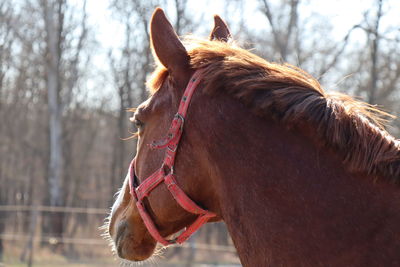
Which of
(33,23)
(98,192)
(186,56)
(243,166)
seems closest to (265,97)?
(243,166)

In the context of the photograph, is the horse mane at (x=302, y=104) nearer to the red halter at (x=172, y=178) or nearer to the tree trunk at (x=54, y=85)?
the red halter at (x=172, y=178)

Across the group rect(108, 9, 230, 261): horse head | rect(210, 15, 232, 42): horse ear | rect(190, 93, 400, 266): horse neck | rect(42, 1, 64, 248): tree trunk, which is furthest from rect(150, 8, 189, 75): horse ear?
rect(42, 1, 64, 248): tree trunk

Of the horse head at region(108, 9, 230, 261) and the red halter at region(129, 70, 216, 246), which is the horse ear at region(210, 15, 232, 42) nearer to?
the horse head at region(108, 9, 230, 261)

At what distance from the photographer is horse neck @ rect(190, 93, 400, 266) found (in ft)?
5.95

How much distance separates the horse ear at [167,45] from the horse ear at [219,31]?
41cm

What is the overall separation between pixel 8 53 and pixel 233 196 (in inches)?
1018

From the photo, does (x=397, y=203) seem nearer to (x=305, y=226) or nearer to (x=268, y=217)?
(x=305, y=226)

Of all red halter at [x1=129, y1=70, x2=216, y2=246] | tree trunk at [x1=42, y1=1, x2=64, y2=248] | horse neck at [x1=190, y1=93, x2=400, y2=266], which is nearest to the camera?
horse neck at [x1=190, y1=93, x2=400, y2=266]

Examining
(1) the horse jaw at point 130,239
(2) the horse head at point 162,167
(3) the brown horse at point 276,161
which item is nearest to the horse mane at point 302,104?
(3) the brown horse at point 276,161

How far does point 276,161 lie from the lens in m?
1.98

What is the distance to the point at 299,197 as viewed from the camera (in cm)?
192

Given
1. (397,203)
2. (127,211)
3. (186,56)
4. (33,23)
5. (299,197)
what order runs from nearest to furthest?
(397,203)
(299,197)
(186,56)
(127,211)
(33,23)

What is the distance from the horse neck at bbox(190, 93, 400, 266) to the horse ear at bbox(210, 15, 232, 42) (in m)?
0.61

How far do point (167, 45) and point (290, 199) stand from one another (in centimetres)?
78
